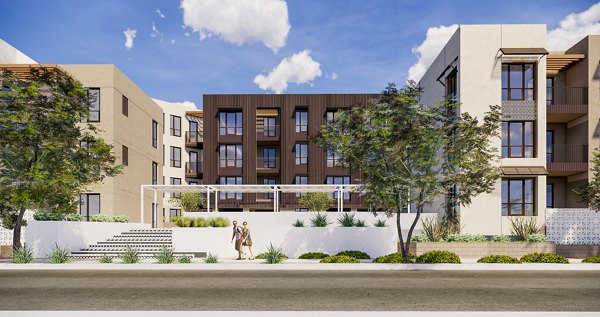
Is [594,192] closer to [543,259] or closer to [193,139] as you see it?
[543,259]

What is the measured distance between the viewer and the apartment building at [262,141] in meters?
44.2

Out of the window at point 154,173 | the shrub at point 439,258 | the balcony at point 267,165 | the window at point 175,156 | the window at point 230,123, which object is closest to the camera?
the shrub at point 439,258

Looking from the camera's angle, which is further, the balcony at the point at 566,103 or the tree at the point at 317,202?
Answer: the tree at the point at 317,202

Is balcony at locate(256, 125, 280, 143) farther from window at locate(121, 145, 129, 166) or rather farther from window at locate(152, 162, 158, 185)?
window at locate(121, 145, 129, 166)

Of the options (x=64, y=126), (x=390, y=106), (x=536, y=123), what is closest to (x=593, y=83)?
(x=536, y=123)

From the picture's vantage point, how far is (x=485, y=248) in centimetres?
2270

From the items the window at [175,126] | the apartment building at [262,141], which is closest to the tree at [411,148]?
the apartment building at [262,141]

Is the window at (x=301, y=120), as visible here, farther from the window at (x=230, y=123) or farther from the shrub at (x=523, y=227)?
the shrub at (x=523, y=227)

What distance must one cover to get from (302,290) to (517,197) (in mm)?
19396

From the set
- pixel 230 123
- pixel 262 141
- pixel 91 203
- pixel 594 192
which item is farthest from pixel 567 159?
pixel 91 203

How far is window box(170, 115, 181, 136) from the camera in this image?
169ft

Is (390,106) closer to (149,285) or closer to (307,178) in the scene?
(149,285)

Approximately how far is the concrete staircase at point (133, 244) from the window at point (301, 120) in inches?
805

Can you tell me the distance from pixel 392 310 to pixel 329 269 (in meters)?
8.41
